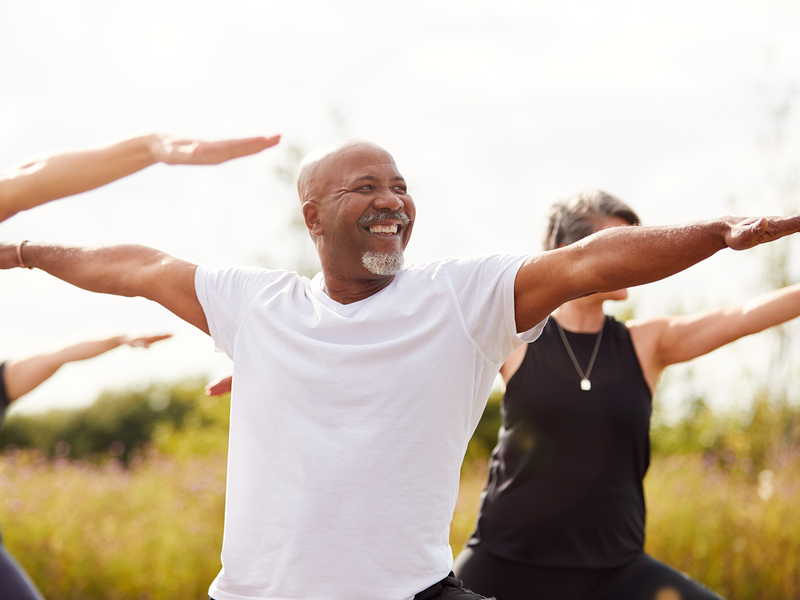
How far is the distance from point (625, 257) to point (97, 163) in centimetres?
202

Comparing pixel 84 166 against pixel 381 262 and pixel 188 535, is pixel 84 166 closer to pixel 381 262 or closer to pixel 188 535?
pixel 381 262

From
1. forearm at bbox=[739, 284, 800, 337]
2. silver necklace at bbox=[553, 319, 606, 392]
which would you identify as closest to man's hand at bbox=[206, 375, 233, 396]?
silver necklace at bbox=[553, 319, 606, 392]

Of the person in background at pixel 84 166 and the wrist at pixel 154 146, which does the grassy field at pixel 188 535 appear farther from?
the wrist at pixel 154 146

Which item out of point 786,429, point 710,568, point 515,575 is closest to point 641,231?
point 515,575

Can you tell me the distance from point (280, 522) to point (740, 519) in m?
5.39

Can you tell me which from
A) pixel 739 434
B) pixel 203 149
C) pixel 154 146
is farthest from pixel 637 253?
pixel 739 434

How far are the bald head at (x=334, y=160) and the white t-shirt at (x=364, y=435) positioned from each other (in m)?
0.46

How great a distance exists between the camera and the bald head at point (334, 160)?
8.20 feet

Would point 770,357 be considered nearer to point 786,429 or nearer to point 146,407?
point 786,429

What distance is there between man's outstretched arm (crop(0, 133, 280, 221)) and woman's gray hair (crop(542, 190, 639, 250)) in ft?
4.38

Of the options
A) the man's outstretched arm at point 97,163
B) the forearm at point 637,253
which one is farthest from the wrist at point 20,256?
the forearm at point 637,253

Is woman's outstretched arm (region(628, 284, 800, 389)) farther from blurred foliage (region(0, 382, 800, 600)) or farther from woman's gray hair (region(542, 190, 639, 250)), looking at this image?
blurred foliage (region(0, 382, 800, 600))

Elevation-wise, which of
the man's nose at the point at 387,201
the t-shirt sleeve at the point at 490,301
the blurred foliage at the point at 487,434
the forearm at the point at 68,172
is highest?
the forearm at the point at 68,172

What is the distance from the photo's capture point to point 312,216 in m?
2.60
